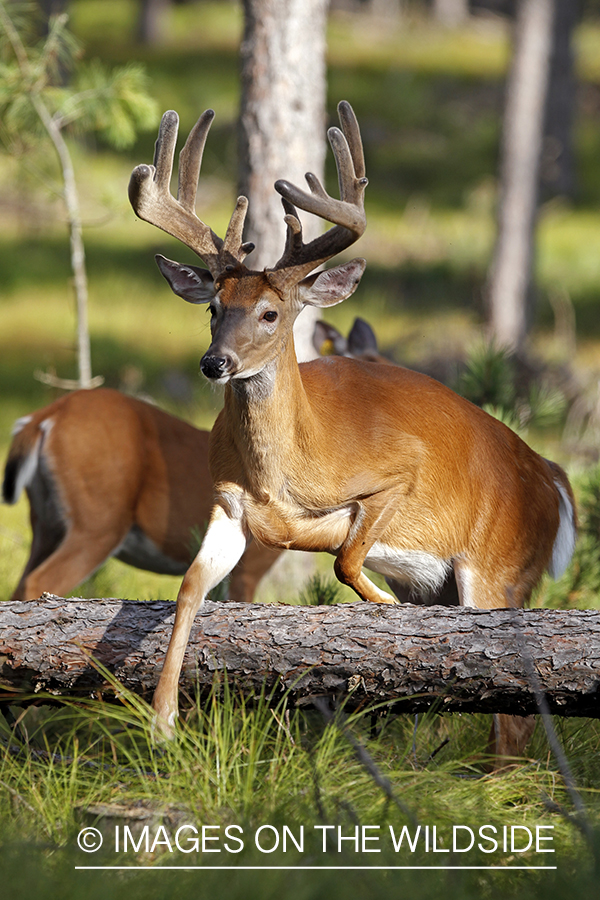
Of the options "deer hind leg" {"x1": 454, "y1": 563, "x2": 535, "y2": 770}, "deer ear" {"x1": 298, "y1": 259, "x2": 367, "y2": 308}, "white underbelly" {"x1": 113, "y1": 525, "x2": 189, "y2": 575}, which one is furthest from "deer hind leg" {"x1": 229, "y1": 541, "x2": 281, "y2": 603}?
"deer ear" {"x1": 298, "y1": 259, "x2": 367, "y2": 308}

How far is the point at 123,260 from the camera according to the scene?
1534 cm

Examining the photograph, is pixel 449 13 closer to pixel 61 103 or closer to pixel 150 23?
pixel 150 23

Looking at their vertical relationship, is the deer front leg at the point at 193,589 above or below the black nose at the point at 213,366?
below

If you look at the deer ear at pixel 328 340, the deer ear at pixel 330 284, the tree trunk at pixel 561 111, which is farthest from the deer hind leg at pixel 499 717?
the tree trunk at pixel 561 111

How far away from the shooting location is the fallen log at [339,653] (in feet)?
9.98

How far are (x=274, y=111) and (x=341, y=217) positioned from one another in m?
2.47

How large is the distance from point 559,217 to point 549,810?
16618mm

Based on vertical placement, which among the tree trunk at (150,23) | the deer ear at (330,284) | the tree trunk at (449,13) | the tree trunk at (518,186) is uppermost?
Answer: the tree trunk at (449,13)

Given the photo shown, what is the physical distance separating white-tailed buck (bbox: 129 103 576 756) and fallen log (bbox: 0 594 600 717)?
19cm

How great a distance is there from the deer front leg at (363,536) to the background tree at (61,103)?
323 centimetres

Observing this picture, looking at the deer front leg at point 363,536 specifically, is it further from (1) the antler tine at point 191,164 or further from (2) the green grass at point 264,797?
(1) the antler tine at point 191,164

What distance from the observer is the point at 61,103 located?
20.6ft

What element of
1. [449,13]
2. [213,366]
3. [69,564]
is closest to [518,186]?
[69,564]

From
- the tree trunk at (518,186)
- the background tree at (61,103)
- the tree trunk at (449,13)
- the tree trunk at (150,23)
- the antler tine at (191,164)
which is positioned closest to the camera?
the antler tine at (191,164)
